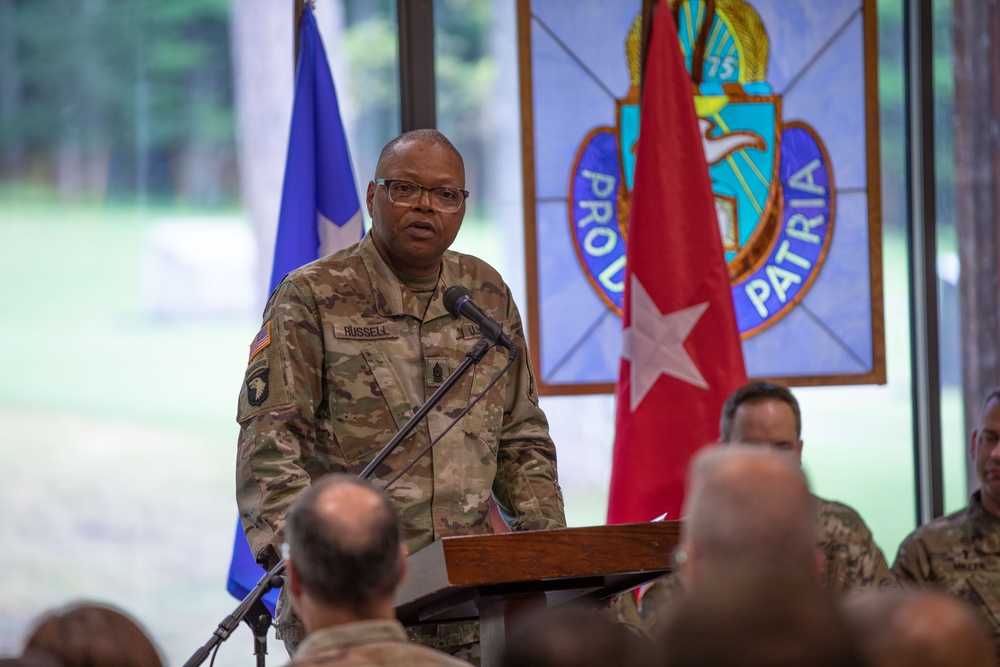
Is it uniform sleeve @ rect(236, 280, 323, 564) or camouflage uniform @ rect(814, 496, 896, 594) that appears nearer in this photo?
uniform sleeve @ rect(236, 280, 323, 564)

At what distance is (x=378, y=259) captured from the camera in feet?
10.5

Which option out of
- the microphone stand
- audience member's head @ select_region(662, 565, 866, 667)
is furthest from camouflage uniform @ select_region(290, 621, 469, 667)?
the microphone stand

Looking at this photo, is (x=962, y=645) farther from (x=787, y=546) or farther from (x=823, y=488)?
(x=823, y=488)

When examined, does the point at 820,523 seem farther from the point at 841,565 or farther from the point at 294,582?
the point at 294,582

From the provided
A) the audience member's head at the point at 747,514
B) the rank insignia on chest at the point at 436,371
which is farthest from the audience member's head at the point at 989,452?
the audience member's head at the point at 747,514

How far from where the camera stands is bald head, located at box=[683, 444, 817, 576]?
154 centimetres

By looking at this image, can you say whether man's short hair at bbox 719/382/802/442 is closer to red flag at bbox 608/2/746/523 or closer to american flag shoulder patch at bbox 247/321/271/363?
red flag at bbox 608/2/746/523

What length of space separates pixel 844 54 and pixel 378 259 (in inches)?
94.3

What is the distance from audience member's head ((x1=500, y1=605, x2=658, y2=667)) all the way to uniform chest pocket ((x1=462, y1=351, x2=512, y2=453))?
1618mm

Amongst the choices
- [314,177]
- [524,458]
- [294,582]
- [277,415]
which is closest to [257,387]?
[277,415]

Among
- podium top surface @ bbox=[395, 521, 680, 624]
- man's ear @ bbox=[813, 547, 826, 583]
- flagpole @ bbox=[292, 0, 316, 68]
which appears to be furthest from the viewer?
flagpole @ bbox=[292, 0, 316, 68]

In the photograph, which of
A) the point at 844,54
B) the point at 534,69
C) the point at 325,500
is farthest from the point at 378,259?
the point at 844,54

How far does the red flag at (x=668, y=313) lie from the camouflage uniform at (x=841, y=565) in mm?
312

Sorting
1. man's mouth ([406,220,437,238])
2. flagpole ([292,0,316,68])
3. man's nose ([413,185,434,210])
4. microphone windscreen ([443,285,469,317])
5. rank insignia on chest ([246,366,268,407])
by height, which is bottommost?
rank insignia on chest ([246,366,268,407])
